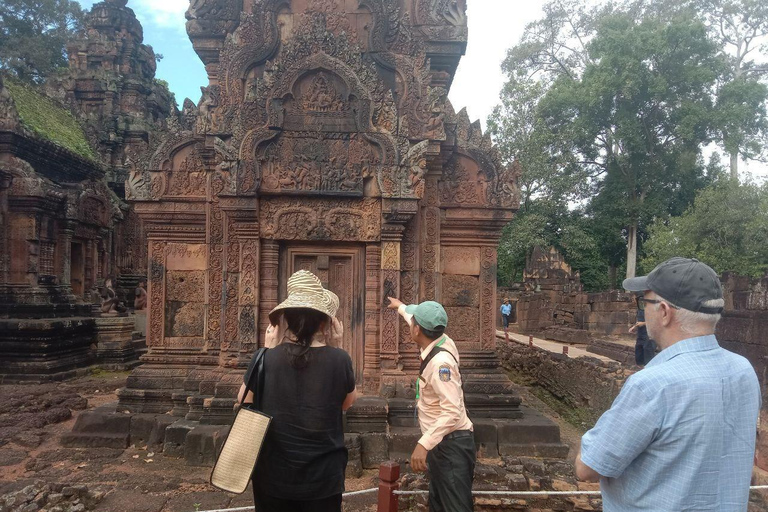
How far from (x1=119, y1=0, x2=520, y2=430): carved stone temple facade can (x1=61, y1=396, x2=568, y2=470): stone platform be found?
0.22 m

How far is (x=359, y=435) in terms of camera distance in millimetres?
5652

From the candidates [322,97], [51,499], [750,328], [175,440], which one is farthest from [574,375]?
[51,499]

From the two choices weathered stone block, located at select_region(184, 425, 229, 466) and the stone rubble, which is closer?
the stone rubble

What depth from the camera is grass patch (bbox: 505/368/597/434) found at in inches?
390

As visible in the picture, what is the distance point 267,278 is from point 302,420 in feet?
12.9

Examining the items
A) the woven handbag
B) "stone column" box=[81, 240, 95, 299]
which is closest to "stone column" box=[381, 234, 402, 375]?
the woven handbag

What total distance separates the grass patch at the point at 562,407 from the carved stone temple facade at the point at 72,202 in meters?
8.71

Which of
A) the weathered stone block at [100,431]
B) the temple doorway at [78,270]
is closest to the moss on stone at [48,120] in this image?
the temple doorway at [78,270]

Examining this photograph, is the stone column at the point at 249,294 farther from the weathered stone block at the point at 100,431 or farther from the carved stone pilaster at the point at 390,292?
the weathered stone block at the point at 100,431

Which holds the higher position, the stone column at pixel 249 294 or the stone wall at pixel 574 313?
the stone column at pixel 249 294

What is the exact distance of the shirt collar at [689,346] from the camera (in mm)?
1854

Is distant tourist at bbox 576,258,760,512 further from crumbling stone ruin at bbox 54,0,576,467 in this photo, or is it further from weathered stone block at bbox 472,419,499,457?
weathered stone block at bbox 472,419,499,457

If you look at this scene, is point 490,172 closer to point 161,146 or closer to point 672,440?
point 161,146

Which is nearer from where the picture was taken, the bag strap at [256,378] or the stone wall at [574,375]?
the bag strap at [256,378]
